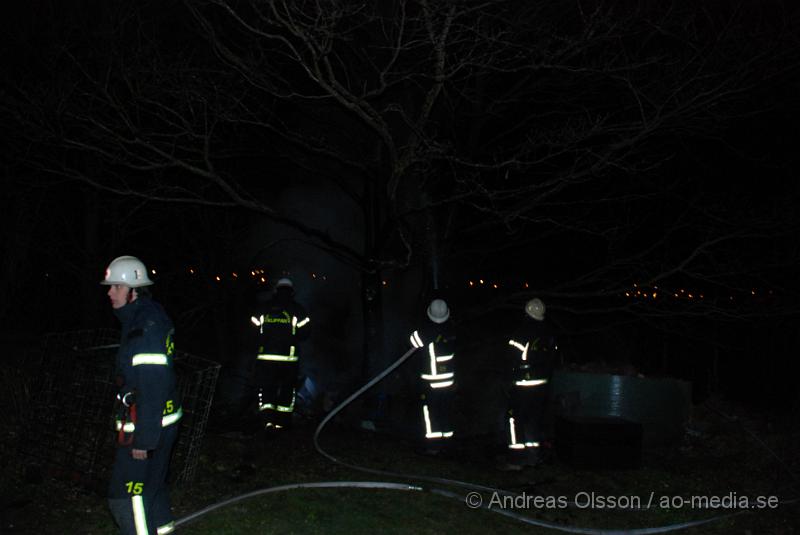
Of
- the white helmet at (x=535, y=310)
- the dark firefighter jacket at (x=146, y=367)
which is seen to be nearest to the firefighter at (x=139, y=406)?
the dark firefighter jacket at (x=146, y=367)

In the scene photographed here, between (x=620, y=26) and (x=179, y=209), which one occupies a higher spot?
Answer: (x=620, y=26)

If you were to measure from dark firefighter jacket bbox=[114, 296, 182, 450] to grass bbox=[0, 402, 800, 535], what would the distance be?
4.06 feet

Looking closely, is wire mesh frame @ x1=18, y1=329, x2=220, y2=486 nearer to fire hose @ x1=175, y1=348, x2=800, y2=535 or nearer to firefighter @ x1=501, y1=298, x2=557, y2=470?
fire hose @ x1=175, y1=348, x2=800, y2=535

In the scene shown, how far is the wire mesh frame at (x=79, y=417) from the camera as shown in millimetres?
5762

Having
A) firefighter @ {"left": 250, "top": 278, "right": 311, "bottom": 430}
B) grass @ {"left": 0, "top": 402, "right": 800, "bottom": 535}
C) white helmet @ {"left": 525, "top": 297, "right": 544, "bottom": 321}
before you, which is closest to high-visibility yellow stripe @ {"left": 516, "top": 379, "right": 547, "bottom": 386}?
white helmet @ {"left": 525, "top": 297, "right": 544, "bottom": 321}

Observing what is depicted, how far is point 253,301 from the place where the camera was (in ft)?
51.0

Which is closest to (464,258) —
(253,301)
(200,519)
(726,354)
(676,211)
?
(676,211)

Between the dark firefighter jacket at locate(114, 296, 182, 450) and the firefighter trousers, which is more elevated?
the dark firefighter jacket at locate(114, 296, 182, 450)

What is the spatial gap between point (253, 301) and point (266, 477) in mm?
9570

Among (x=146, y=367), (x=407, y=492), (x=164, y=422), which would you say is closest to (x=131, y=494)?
(x=164, y=422)

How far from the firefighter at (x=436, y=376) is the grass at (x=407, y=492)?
30 centimetres

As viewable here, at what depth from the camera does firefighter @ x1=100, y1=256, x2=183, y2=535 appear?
4145mm

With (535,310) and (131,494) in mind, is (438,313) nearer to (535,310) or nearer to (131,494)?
(535,310)

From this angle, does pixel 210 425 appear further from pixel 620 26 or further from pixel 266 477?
pixel 620 26
